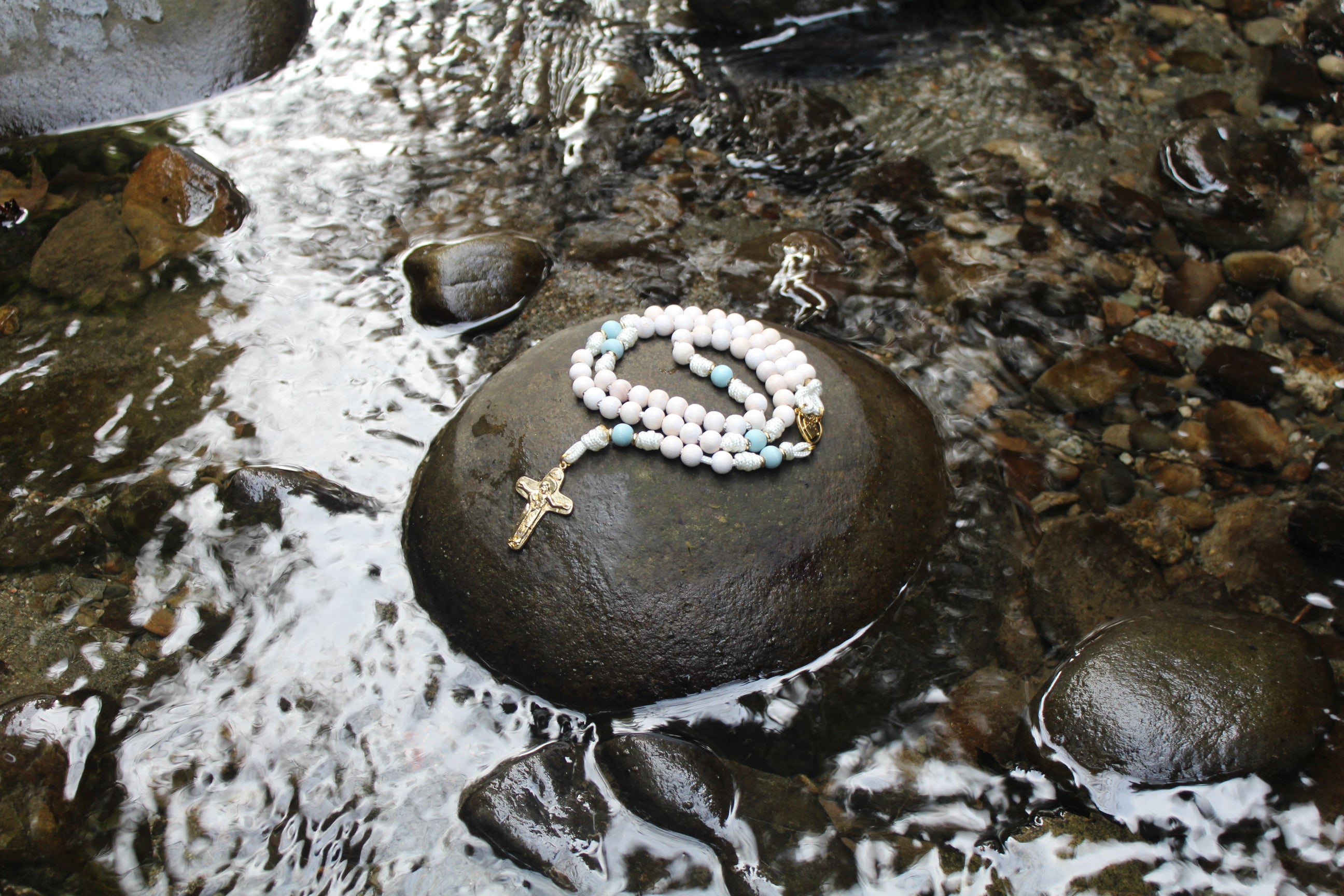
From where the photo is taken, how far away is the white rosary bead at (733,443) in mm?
3406

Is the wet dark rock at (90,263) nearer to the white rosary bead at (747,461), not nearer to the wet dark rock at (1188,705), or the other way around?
the white rosary bead at (747,461)

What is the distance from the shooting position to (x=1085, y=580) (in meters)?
3.73

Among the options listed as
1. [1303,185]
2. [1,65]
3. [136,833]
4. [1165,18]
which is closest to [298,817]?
[136,833]

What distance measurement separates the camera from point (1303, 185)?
5.41m

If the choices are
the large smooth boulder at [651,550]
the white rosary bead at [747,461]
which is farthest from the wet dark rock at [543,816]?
the white rosary bead at [747,461]

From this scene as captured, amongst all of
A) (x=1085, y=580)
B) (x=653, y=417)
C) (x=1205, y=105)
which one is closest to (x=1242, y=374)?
(x=1085, y=580)

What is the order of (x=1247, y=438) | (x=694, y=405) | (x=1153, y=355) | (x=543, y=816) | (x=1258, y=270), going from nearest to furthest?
(x=543, y=816)
(x=694, y=405)
(x=1247, y=438)
(x=1153, y=355)
(x=1258, y=270)

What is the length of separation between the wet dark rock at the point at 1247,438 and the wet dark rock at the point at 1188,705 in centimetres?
119

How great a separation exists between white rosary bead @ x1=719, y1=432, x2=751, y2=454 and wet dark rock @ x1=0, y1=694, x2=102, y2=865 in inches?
99.9

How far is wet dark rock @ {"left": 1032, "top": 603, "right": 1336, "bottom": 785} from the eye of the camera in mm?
3078

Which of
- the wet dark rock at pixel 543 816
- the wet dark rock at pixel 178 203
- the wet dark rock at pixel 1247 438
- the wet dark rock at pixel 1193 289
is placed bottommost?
the wet dark rock at pixel 543 816

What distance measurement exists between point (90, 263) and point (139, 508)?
1832mm

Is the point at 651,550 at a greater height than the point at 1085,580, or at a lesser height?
greater

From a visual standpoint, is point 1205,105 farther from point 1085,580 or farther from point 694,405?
point 694,405
